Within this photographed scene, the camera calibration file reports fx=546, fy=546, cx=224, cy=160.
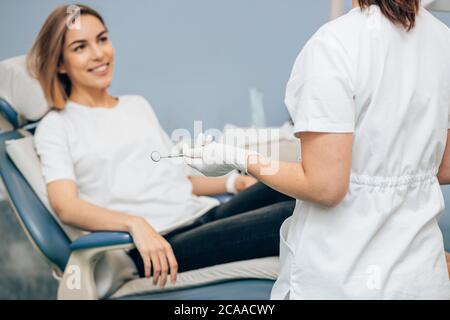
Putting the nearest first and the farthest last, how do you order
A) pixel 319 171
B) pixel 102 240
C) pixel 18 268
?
1. pixel 319 171
2. pixel 102 240
3. pixel 18 268

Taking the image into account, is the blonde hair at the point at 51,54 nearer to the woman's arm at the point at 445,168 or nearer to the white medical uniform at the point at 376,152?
the white medical uniform at the point at 376,152

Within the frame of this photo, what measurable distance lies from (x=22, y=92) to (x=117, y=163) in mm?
278

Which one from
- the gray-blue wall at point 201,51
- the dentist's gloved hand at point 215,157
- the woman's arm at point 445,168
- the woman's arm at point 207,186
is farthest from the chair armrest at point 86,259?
the gray-blue wall at point 201,51

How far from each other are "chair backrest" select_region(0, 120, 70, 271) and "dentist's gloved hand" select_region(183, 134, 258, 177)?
0.46 metres

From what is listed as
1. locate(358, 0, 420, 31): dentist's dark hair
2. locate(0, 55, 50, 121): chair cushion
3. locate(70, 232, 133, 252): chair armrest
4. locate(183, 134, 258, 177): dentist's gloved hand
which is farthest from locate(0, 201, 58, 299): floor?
locate(358, 0, 420, 31): dentist's dark hair

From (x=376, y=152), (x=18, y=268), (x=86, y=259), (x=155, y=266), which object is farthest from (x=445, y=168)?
(x=18, y=268)

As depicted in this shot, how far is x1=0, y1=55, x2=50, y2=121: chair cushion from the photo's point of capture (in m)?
1.29

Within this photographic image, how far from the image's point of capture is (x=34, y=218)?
115 cm

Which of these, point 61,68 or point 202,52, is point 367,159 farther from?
point 202,52

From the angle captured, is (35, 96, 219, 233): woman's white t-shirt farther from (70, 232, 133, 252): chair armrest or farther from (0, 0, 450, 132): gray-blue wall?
(0, 0, 450, 132): gray-blue wall

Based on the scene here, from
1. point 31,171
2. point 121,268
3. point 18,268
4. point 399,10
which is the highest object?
point 399,10

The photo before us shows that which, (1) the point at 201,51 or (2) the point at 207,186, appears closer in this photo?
(2) the point at 207,186
